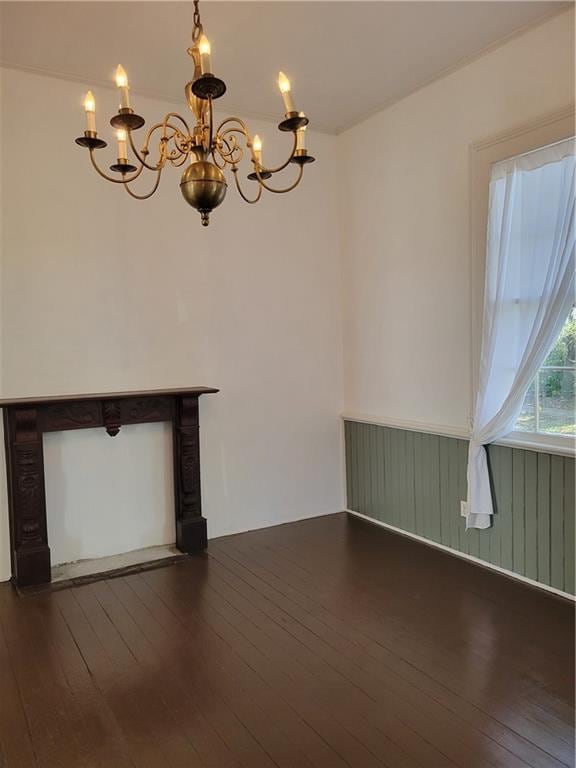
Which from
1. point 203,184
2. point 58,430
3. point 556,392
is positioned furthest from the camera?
point 58,430

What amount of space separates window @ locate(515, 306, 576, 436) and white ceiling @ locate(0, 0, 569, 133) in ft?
5.47

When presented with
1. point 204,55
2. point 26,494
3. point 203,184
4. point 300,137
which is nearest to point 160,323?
point 26,494

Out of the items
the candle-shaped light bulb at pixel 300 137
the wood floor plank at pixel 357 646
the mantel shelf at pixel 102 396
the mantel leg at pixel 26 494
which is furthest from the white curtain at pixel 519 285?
the mantel leg at pixel 26 494

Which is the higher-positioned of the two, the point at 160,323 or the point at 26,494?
the point at 160,323

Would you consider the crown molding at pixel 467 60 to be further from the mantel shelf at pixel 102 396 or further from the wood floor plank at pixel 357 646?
the wood floor plank at pixel 357 646

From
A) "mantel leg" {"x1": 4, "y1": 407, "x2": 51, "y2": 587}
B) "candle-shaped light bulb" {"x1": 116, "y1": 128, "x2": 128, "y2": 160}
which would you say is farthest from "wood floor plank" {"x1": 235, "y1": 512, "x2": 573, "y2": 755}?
"candle-shaped light bulb" {"x1": 116, "y1": 128, "x2": 128, "y2": 160}

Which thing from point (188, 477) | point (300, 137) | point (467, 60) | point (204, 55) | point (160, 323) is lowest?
point (188, 477)

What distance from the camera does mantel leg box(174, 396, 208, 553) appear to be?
3875 millimetres

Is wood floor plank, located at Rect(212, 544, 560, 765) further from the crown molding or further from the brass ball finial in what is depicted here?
the crown molding

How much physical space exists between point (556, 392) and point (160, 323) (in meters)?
2.51

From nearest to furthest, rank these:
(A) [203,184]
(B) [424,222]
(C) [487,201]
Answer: (A) [203,184] < (C) [487,201] < (B) [424,222]

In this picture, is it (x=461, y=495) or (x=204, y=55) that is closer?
(x=204, y=55)

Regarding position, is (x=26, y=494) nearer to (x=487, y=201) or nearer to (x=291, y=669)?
(x=291, y=669)

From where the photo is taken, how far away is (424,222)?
3828 mm
